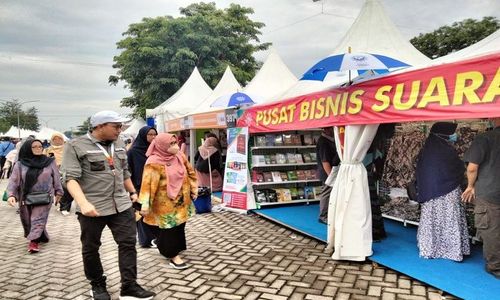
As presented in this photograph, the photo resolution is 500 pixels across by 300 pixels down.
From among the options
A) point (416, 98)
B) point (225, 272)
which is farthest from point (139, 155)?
point (416, 98)

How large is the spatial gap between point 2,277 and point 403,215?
5.81 m

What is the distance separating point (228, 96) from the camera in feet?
26.1

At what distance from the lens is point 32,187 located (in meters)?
5.25

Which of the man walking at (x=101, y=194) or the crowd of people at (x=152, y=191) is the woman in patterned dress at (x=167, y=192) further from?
the man walking at (x=101, y=194)

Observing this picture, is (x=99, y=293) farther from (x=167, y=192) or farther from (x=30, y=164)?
(x=30, y=164)

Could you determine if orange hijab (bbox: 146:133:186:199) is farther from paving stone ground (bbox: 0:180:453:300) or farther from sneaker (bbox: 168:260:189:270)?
paving stone ground (bbox: 0:180:453:300)

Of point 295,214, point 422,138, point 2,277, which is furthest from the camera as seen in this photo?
point 295,214

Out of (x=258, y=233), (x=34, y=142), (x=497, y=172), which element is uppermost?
(x=34, y=142)

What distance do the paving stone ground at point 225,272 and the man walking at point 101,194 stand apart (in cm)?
40

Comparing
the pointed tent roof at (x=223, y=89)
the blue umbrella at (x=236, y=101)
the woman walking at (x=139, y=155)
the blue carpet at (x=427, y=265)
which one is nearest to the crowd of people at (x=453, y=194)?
the blue carpet at (x=427, y=265)

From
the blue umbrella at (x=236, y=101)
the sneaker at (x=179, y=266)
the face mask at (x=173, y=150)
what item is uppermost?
the blue umbrella at (x=236, y=101)

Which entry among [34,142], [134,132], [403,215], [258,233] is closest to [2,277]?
[34,142]

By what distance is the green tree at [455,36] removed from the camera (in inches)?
775

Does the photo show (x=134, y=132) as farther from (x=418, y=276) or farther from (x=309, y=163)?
(x=418, y=276)
